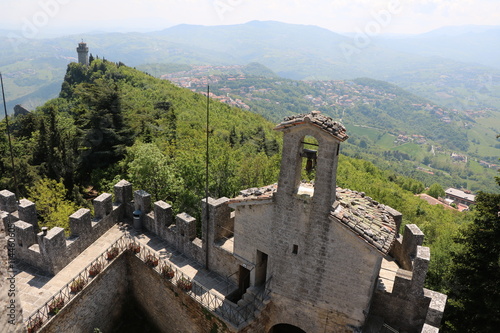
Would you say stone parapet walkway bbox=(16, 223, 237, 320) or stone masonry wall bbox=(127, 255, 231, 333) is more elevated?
stone parapet walkway bbox=(16, 223, 237, 320)

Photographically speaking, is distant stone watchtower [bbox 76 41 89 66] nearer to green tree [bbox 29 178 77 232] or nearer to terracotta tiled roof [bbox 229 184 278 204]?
green tree [bbox 29 178 77 232]

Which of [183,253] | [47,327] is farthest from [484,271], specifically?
[47,327]

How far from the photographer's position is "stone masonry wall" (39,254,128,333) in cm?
1298

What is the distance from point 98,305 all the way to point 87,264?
6.14 feet

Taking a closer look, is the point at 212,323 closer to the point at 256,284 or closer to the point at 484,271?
the point at 256,284

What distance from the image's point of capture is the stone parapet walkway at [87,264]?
1322cm

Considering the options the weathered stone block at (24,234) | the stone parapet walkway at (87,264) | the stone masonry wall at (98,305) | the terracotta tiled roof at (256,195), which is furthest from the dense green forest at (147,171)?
the terracotta tiled roof at (256,195)

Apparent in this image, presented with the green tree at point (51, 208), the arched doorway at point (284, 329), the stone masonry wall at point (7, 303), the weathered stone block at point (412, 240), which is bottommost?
the arched doorway at point (284, 329)

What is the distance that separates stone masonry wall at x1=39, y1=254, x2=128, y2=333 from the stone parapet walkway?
92 centimetres

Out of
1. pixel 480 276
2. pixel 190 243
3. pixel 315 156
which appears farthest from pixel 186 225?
pixel 480 276

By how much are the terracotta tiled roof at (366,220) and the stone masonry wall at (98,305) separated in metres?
10.6

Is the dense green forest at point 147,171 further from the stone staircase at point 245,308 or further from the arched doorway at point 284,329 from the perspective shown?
the stone staircase at point 245,308

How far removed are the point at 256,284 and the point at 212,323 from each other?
2301 millimetres

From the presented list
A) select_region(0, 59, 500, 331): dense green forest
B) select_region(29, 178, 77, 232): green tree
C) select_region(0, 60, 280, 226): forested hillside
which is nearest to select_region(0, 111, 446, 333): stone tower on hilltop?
select_region(0, 59, 500, 331): dense green forest
